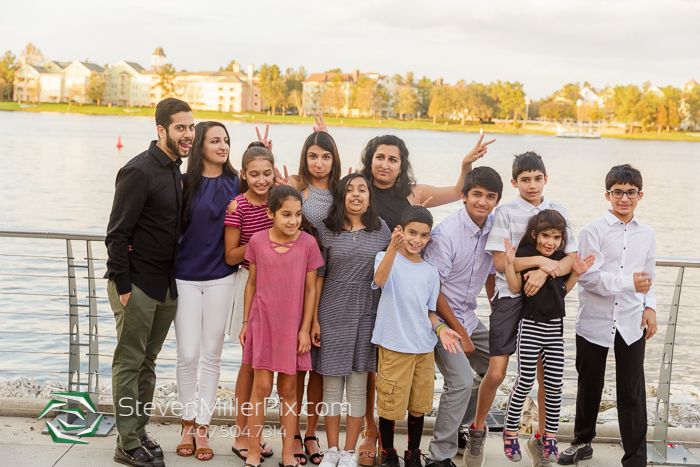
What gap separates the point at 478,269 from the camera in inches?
132

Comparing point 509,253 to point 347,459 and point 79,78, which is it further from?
point 79,78

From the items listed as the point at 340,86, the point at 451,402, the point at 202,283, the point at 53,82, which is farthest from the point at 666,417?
the point at 53,82

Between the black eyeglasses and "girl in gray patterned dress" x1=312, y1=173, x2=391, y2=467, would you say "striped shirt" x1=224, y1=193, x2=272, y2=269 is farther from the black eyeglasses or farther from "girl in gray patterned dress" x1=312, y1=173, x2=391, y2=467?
the black eyeglasses

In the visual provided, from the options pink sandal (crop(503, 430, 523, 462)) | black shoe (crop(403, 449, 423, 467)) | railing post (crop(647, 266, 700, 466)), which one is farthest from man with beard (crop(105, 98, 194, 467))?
railing post (crop(647, 266, 700, 466))

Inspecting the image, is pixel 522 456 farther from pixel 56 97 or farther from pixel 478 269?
pixel 56 97

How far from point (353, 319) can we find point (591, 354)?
127cm

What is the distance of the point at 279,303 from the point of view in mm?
3152

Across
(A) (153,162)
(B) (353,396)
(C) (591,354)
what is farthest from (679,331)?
(A) (153,162)

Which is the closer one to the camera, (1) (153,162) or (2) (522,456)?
(1) (153,162)

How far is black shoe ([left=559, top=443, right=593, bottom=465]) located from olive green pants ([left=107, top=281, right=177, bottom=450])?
2181 millimetres

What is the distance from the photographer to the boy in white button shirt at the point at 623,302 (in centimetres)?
327

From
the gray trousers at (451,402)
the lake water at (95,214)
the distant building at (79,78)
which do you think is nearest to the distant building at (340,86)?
the distant building at (79,78)

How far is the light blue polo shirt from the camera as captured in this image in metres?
3.14

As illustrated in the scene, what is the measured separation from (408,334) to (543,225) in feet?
2.84
